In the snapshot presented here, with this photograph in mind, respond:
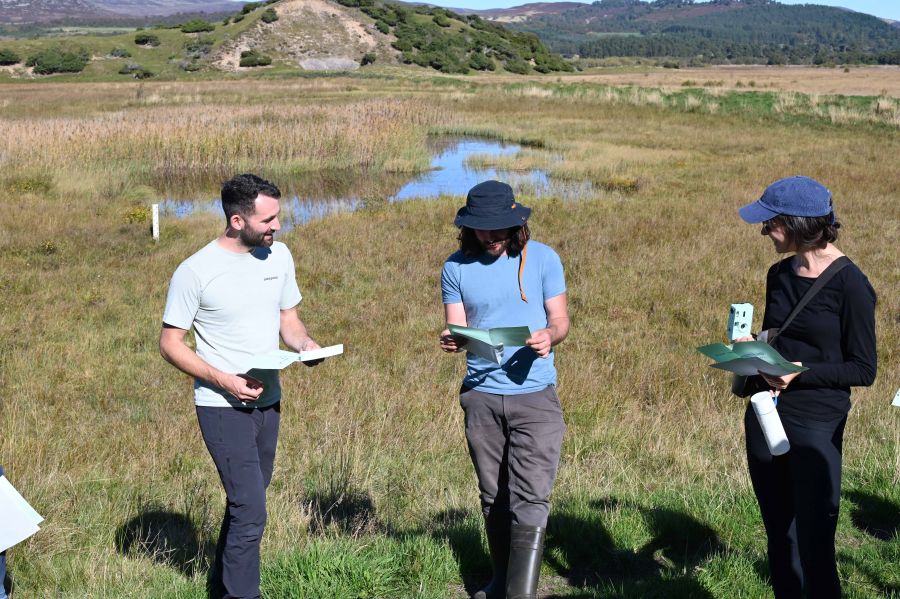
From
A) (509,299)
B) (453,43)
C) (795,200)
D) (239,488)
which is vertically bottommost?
(239,488)

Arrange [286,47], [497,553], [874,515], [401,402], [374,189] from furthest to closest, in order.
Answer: [286,47], [374,189], [401,402], [874,515], [497,553]

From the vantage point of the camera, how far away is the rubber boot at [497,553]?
3.97m

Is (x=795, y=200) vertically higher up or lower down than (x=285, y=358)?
higher up

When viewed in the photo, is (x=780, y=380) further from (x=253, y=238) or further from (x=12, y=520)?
(x=12, y=520)

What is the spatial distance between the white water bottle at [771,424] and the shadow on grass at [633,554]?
1.04 meters

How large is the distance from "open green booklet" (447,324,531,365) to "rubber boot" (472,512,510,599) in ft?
2.81

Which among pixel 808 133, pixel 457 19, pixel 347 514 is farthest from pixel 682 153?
pixel 457 19

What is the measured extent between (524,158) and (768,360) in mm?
22499

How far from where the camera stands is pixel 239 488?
370cm

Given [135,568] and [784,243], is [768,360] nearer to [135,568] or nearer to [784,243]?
[784,243]

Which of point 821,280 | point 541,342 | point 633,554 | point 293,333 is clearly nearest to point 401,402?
point 633,554

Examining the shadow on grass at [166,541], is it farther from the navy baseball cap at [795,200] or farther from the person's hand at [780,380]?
the navy baseball cap at [795,200]

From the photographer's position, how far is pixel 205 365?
3660 millimetres

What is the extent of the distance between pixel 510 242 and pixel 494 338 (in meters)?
0.55
